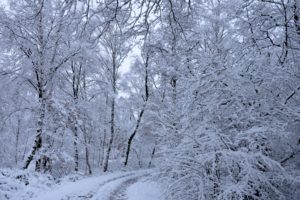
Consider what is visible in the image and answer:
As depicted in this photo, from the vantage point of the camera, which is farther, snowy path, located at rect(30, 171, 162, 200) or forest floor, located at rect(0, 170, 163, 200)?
snowy path, located at rect(30, 171, 162, 200)

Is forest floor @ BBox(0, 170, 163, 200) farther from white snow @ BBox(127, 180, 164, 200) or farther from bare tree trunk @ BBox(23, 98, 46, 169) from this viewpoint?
bare tree trunk @ BBox(23, 98, 46, 169)

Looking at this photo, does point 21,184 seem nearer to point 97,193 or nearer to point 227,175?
point 97,193

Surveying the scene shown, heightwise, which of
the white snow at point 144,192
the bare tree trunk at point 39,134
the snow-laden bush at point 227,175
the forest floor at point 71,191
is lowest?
the white snow at point 144,192

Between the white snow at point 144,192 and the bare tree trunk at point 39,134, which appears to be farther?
the bare tree trunk at point 39,134

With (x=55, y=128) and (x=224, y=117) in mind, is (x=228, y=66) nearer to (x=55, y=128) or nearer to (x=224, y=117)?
(x=224, y=117)

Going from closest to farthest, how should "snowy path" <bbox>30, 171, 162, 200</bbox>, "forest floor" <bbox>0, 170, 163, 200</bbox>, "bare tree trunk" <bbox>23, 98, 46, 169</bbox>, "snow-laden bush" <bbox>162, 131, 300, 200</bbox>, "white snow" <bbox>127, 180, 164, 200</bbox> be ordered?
"snow-laden bush" <bbox>162, 131, 300, 200</bbox> → "forest floor" <bbox>0, 170, 163, 200</bbox> → "snowy path" <bbox>30, 171, 162, 200</bbox> → "white snow" <bbox>127, 180, 164, 200</bbox> → "bare tree trunk" <bbox>23, 98, 46, 169</bbox>

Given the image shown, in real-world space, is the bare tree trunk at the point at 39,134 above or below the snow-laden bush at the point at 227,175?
above

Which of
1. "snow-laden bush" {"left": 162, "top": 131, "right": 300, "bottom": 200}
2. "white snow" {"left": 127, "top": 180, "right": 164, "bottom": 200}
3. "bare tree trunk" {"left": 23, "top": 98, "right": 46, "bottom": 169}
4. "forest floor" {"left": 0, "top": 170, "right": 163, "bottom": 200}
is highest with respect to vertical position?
"bare tree trunk" {"left": 23, "top": 98, "right": 46, "bottom": 169}

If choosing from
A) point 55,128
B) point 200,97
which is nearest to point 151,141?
point 55,128

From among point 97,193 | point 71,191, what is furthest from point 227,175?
point 71,191

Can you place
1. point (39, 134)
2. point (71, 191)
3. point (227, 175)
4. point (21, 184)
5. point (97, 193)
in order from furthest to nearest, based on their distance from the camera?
point (39, 134) < point (71, 191) < point (97, 193) < point (21, 184) < point (227, 175)

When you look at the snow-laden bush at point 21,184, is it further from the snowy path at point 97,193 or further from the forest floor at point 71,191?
the snowy path at point 97,193

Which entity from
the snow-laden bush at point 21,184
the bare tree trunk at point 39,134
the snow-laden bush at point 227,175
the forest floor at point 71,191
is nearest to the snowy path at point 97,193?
the forest floor at point 71,191

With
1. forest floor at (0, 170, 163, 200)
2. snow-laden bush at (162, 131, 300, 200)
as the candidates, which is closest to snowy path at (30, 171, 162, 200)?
forest floor at (0, 170, 163, 200)
